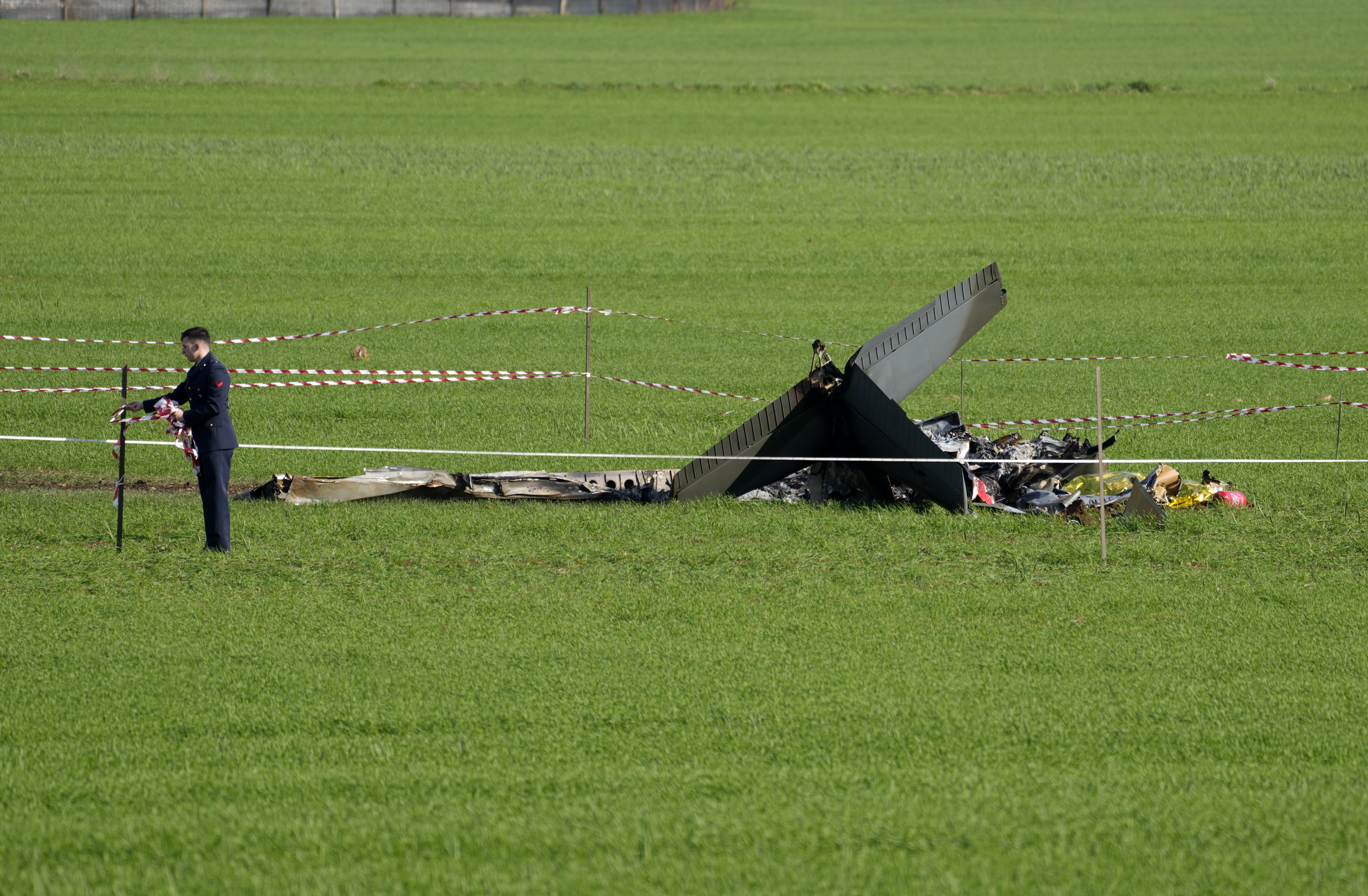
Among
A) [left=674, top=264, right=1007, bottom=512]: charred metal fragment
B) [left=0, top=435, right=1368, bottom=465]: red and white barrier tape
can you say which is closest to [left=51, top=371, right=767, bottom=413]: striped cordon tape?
[left=0, top=435, right=1368, bottom=465]: red and white barrier tape

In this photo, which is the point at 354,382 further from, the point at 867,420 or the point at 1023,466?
the point at 1023,466

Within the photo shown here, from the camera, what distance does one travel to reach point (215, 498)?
10656mm

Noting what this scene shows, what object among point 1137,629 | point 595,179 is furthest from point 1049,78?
point 1137,629

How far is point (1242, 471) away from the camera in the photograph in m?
13.8

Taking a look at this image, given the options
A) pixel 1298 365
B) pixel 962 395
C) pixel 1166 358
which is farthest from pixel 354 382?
pixel 1298 365

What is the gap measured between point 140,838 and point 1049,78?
49494 mm

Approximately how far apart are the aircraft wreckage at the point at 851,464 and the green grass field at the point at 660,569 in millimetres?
378

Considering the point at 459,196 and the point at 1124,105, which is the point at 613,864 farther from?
the point at 1124,105

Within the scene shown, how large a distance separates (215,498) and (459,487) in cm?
258

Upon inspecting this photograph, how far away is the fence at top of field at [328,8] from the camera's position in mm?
58750

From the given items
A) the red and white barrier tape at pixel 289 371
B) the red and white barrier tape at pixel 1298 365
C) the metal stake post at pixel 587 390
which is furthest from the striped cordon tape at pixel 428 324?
the red and white barrier tape at pixel 1298 365

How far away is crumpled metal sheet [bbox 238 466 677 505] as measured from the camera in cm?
1257

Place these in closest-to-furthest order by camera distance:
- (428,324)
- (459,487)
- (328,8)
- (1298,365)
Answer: (459,487), (1298,365), (428,324), (328,8)

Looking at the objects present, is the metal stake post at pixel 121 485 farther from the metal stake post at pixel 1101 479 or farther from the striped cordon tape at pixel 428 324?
the metal stake post at pixel 1101 479
